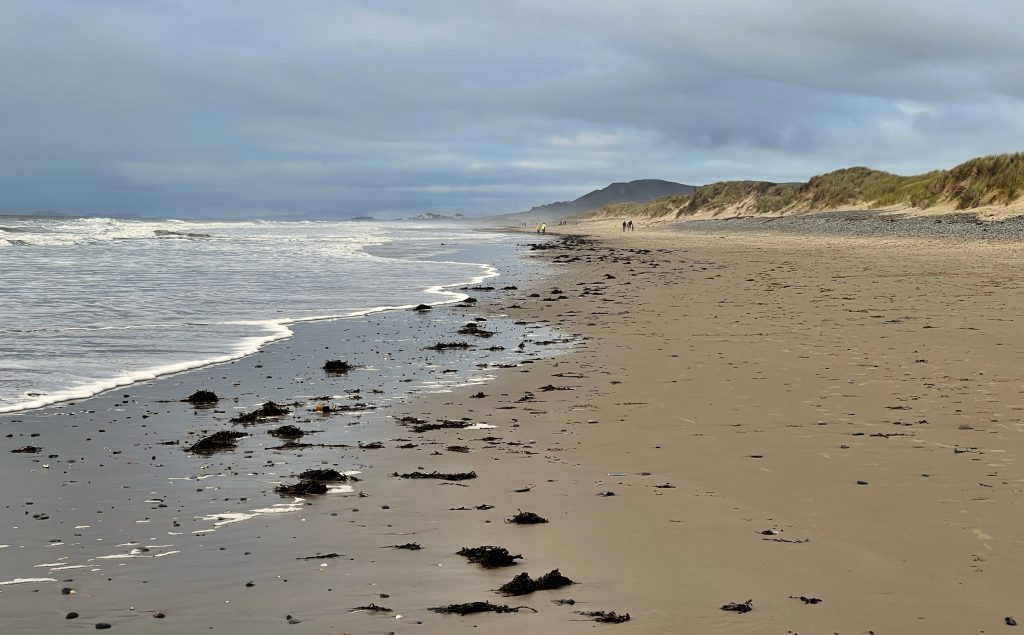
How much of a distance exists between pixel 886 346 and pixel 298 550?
31.4 feet

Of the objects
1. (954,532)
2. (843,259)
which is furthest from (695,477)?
(843,259)

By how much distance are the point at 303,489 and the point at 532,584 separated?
2.36 meters

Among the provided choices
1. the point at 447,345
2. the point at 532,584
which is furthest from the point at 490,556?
Answer: the point at 447,345

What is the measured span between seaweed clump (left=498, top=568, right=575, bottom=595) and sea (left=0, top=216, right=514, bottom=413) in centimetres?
669

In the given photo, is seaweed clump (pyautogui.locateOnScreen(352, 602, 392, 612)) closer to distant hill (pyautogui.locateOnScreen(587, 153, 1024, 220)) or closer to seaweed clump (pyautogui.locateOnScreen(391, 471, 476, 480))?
seaweed clump (pyautogui.locateOnScreen(391, 471, 476, 480))

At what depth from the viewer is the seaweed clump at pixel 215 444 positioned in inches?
292

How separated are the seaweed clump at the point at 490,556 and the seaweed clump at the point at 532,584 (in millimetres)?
282

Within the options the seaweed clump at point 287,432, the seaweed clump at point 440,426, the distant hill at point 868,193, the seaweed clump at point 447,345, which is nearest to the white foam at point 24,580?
the seaweed clump at point 287,432

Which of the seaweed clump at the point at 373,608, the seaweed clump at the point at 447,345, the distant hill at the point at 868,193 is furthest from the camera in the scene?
the distant hill at the point at 868,193

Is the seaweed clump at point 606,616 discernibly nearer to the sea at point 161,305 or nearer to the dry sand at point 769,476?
the dry sand at point 769,476

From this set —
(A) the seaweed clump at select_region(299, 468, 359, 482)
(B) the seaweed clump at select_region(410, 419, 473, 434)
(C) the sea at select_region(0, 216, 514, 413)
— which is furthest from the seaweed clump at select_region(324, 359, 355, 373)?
(A) the seaweed clump at select_region(299, 468, 359, 482)

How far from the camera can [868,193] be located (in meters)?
72.8

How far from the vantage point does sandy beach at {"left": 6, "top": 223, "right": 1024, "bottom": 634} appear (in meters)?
4.23

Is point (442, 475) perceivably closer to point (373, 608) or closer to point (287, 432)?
point (287, 432)
